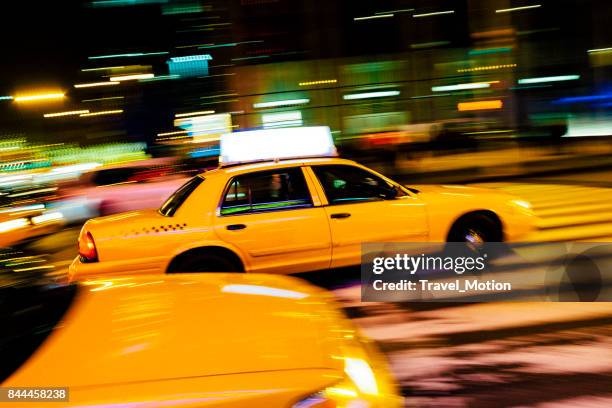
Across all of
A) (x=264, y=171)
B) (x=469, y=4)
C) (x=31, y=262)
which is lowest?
(x=31, y=262)

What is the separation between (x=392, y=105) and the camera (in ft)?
68.6

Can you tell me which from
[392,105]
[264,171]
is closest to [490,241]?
[264,171]

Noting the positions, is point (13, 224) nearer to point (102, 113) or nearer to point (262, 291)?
point (262, 291)

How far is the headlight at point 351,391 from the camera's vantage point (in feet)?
7.34

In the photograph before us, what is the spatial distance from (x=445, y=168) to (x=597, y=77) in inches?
359

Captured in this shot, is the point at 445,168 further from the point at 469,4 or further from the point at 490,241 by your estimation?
the point at 490,241

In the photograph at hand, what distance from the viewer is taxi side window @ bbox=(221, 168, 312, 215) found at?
5723 millimetres

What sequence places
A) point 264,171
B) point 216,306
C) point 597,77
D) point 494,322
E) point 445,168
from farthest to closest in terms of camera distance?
1. point 597,77
2. point 445,168
3. point 264,171
4. point 494,322
5. point 216,306

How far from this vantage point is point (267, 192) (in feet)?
19.1

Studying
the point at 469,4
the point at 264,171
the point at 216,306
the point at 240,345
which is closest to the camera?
the point at 240,345

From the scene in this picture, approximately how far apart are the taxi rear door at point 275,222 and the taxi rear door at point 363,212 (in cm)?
14

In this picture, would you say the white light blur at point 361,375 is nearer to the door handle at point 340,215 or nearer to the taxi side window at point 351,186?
the door handle at point 340,215

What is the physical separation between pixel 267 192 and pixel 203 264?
102 centimetres

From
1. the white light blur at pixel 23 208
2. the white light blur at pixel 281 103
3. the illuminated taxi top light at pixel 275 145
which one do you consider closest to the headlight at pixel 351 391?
the illuminated taxi top light at pixel 275 145
